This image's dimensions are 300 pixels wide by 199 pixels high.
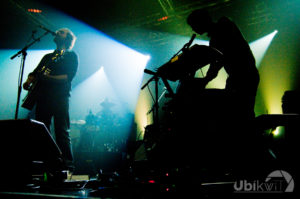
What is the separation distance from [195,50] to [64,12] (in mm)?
5683

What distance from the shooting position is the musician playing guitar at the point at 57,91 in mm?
2447

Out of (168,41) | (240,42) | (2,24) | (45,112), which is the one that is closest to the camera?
(240,42)

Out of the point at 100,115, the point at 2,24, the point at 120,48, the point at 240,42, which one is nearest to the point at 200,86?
the point at 240,42

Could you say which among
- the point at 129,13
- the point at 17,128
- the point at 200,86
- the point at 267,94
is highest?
the point at 129,13

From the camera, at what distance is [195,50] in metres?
1.76

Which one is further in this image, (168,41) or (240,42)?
(168,41)

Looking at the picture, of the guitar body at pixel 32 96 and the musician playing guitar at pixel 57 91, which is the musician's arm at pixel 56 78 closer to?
the musician playing guitar at pixel 57 91

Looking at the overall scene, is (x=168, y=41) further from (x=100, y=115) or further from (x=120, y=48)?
(x=100, y=115)

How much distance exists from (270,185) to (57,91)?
2613 mm

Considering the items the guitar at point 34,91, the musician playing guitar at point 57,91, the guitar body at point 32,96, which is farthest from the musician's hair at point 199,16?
the guitar body at point 32,96

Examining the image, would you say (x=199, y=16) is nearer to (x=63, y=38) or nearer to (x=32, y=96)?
(x=63, y=38)

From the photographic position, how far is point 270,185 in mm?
1188

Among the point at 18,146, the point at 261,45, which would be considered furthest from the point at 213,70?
the point at 261,45

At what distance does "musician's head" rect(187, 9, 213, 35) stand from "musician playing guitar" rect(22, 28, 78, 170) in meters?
1.78
